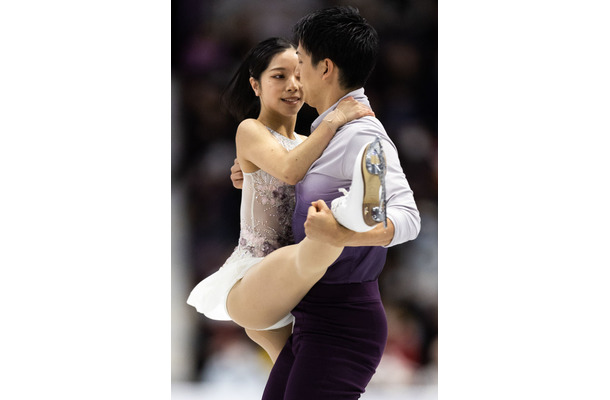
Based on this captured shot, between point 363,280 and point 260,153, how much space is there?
63cm

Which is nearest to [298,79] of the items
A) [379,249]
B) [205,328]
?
[379,249]

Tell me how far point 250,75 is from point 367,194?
125 cm

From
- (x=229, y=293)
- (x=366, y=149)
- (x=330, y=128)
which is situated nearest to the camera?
(x=366, y=149)

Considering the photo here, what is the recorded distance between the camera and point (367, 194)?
203 centimetres

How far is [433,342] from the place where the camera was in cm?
409

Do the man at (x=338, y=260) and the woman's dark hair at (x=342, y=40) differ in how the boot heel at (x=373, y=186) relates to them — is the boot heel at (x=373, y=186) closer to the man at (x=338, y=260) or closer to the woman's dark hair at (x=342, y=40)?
the man at (x=338, y=260)

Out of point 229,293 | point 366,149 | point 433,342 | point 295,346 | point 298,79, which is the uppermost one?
point 298,79

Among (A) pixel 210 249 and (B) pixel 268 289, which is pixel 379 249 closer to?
(B) pixel 268 289

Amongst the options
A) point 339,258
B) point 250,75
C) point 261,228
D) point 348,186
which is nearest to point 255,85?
point 250,75

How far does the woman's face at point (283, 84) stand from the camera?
2.86m

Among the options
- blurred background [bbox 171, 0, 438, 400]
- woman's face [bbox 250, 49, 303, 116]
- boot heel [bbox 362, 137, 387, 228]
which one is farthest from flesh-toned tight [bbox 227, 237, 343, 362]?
blurred background [bbox 171, 0, 438, 400]

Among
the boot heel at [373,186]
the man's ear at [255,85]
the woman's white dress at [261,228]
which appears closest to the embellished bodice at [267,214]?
the woman's white dress at [261,228]

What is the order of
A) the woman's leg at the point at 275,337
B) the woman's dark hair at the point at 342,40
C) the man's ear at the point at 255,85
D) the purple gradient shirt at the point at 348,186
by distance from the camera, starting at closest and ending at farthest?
1. the purple gradient shirt at the point at 348,186
2. the woman's dark hair at the point at 342,40
3. the woman's leg at the point at 275,337
4. the man's ear at the point at 255,85

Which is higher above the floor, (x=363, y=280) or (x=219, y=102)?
(x=219, y=102)
